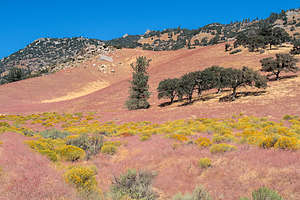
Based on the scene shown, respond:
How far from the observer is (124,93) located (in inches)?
2670

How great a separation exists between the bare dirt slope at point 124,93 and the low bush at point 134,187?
62.2 ft

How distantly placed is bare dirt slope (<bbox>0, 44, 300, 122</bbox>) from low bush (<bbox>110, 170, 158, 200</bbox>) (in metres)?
19.0

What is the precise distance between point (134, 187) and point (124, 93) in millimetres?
61145

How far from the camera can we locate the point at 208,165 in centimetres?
930

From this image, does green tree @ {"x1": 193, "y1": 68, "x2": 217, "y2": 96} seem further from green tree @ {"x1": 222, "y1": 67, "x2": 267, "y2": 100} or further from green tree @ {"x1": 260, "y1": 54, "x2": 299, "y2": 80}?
green tree @ {"x1": 260, "y1": 54, "x2": 299, "y2": 80}

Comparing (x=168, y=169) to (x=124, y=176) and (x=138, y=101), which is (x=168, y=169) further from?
(x=138, y=101)

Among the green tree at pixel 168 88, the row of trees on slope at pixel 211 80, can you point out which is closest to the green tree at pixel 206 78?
the row of trees on slope at pixel 211 80

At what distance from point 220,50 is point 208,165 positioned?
96.7 meters

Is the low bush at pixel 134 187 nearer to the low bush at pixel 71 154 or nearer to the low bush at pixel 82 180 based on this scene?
the low bush at pixel 82 180

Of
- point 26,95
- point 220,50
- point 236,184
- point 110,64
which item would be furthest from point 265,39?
point 26,95

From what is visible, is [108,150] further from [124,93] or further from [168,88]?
[124,93]

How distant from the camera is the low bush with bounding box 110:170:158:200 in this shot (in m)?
7.14

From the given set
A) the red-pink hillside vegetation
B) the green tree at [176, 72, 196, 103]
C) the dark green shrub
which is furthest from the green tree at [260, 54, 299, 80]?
the red-pink hillside vegetation

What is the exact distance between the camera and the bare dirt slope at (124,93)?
30.0 metres
